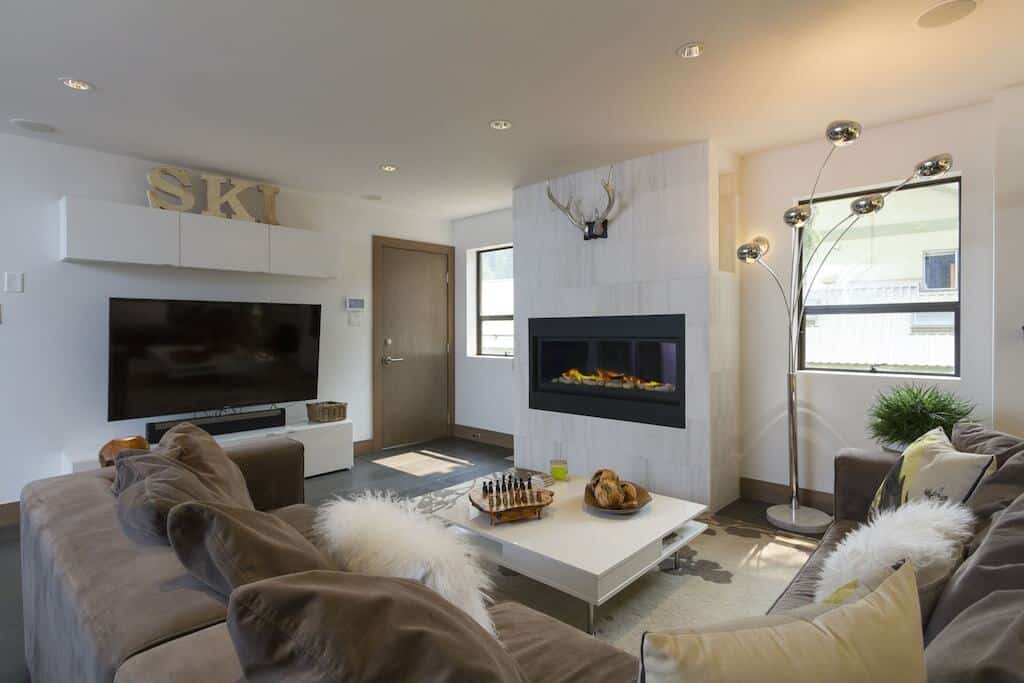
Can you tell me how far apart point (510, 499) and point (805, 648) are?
1903mm

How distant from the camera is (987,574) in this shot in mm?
955

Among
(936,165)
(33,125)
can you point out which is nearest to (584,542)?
(936,165)

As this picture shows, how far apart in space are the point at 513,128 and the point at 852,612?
3.10 metres

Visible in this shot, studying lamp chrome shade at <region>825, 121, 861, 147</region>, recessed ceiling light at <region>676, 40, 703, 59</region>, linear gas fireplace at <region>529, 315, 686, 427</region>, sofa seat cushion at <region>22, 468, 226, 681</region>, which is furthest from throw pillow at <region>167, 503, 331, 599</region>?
linear gas fireplace at <region>529, 315, 686, 427</region>

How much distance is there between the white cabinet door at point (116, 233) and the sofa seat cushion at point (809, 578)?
13.3 feet

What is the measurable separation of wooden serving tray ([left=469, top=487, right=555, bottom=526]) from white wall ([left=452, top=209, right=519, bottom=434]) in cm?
290

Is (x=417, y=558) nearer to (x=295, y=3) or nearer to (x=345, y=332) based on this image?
(x=295, y=3)

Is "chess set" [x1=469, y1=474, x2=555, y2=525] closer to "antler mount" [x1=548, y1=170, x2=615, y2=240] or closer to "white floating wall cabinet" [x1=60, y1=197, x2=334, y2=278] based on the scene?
"antler mount" [x1=548, y1=170, x2=615, y2=240]

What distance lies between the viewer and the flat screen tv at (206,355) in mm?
3633

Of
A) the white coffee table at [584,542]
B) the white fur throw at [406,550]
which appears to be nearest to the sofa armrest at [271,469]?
the white coffee table at [584,542]

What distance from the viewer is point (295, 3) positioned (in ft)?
6.66

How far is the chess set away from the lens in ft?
7.86

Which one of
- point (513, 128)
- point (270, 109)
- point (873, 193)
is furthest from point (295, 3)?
point (873, 193)

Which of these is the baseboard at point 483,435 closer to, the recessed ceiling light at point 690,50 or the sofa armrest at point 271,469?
the sofa armrest at point 271,469
